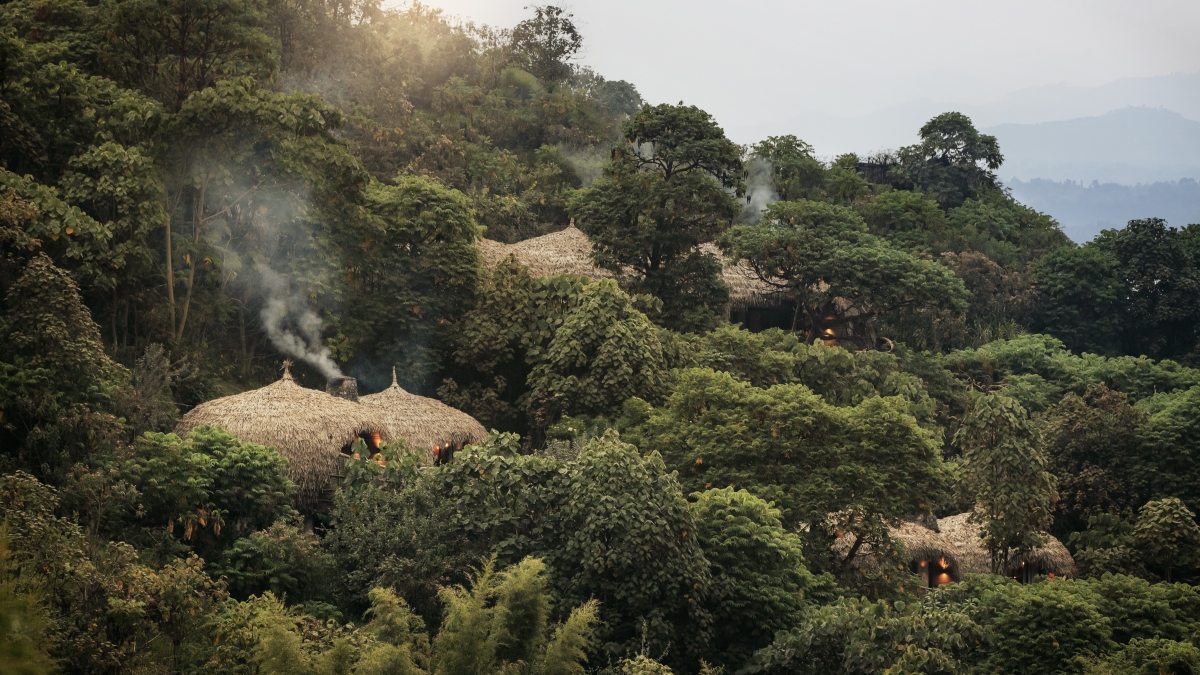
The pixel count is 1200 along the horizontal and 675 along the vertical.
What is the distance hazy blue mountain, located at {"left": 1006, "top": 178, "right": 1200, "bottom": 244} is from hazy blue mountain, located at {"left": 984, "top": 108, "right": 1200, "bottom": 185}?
97.9 ft

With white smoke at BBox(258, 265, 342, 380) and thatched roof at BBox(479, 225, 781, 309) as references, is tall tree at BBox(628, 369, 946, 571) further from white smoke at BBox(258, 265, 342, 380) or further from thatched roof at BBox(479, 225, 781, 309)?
thatched roof at BBox(479, 225, 781, 309)

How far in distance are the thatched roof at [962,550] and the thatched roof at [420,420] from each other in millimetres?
6769

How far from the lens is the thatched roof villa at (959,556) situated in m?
18.7

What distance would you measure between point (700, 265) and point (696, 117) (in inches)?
118

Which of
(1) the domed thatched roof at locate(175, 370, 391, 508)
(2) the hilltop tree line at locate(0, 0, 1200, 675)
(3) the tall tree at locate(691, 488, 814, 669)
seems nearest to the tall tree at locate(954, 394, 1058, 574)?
(2) the hilltop tree line at locate(0, 0, 1200, 675)

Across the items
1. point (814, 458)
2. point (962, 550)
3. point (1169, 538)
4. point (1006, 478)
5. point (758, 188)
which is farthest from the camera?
point (758, 188)

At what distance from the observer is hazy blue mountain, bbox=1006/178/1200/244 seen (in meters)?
138

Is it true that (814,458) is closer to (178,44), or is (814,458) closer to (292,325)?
(292,325)

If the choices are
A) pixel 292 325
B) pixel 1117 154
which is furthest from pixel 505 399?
pixel 1117 154

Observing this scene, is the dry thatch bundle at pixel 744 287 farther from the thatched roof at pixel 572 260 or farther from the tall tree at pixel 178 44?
the tall tree at pixel 178 44

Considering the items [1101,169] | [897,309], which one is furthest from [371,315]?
[1101,169]

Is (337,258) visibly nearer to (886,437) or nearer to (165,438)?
(165,438)

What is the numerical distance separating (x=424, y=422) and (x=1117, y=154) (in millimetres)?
197634

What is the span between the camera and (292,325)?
757 inches
